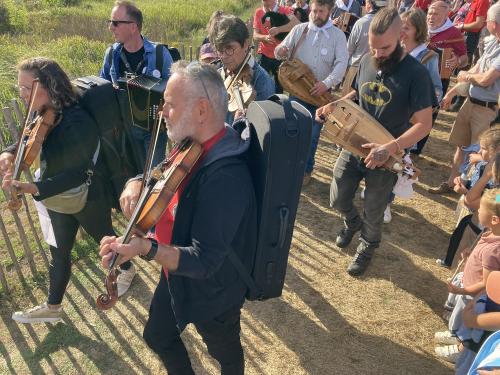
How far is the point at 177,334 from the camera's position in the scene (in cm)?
251

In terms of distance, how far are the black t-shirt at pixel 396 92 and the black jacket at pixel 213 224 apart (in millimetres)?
1695

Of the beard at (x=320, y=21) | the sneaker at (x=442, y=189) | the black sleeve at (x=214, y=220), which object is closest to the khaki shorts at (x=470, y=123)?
the sneaker at (x=442, y=189)

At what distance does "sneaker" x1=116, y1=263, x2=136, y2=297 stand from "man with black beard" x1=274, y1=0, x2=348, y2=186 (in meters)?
2.33

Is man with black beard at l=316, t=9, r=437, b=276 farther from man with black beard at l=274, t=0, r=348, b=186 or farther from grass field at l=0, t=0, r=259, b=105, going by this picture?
grass field at l=0, t=0, r=259, b=105

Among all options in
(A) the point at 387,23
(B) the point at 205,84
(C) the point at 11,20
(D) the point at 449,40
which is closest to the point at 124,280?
(B) the point at 205,84

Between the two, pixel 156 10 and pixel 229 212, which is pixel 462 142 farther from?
pixel 156 10

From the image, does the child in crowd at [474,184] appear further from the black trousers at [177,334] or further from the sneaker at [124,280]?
the sneaker at [124,280]

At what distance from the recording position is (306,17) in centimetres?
718

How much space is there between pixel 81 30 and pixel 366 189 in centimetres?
1386

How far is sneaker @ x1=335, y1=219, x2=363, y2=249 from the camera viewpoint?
14.2ft

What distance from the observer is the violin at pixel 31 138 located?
9.06ft

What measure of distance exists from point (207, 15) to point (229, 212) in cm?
1729

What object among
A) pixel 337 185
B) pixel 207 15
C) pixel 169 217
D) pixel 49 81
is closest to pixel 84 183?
pixel 49 81

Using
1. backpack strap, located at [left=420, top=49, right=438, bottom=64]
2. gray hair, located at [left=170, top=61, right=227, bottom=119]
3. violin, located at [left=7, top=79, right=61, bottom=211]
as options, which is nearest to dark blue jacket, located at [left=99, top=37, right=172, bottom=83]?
violin, located at [left=7, top=79, right=61, bottom=211]
